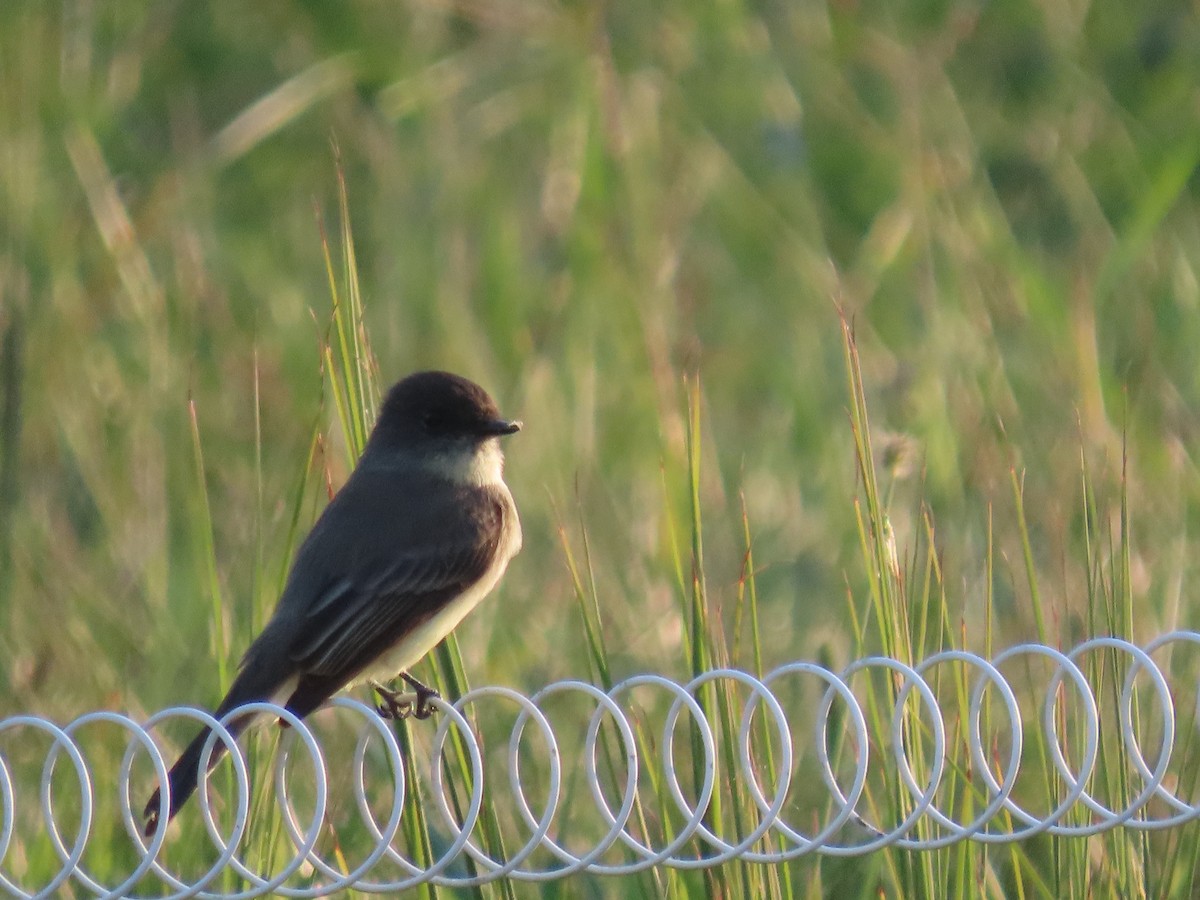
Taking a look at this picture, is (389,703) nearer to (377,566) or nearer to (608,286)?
(377,566)

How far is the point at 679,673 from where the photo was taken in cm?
355

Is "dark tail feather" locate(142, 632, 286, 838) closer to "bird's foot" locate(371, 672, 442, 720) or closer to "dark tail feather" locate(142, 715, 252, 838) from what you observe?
"dark tail feather" locate(142, 715, 252, 838)

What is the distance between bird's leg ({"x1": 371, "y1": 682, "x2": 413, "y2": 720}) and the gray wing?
0.07 m

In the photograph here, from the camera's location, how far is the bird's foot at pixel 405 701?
279cm

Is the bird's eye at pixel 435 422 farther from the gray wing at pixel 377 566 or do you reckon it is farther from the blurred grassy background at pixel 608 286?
the blurred grassy background at pixel 608 286

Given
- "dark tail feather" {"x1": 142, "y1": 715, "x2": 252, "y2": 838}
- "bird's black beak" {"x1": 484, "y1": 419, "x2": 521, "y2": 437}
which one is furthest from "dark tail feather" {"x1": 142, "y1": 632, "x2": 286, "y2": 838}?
"bird's black beak" {"x1": 484, "y1": 419, "x2": 521, "y2": 437}

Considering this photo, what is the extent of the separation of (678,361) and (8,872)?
2.39m

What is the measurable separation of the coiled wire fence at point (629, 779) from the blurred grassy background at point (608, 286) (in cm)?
20

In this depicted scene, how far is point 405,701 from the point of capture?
9.91ft

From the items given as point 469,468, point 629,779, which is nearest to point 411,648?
point 469,468

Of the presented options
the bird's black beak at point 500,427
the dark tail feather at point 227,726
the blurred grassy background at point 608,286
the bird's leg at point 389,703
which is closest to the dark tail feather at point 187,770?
the dark tail feather at point 227,726

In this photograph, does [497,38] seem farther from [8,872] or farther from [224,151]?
[8,872]

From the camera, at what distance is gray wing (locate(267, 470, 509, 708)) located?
2.80 meters

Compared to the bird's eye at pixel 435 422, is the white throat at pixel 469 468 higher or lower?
lower
